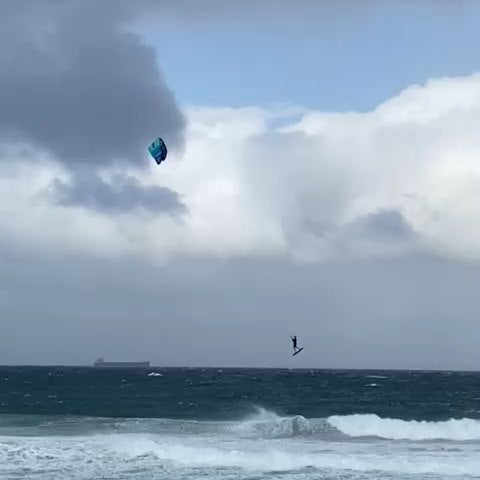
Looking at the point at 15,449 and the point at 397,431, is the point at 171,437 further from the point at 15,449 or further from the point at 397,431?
the point at 397,431

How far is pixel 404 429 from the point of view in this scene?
45000mm

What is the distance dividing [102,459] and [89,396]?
2170 inches

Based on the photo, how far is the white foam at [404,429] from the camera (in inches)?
1727

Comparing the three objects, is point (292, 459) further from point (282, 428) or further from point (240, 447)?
point (282, 428)

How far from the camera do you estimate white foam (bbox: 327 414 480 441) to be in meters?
43.9

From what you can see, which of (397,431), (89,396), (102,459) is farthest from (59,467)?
(89,396)

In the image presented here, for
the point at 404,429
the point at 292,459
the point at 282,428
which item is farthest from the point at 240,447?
the point at 404,429

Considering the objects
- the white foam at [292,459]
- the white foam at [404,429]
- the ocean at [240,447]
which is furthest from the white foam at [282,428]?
the white foam at [292,459]

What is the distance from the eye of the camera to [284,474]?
30.7 meters

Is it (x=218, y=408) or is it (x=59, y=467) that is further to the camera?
(x=218, y=408)

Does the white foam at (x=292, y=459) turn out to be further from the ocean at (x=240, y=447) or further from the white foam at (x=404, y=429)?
the white foam at (x=404, y=429)

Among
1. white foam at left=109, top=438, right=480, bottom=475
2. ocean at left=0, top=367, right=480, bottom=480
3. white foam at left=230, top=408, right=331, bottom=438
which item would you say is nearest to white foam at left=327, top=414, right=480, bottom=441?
ocean at left=0, top=367, right=480, bottom=480

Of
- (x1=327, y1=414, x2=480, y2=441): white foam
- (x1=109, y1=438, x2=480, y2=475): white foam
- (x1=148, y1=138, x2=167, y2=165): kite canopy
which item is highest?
(x1=148, y1=138, x2=167, y2=165): kite canopy

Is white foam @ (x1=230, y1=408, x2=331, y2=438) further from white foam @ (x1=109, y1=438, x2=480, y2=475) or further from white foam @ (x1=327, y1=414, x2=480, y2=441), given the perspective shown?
white foam @ (x1=109, y1=438, x2=480, y2=475)
